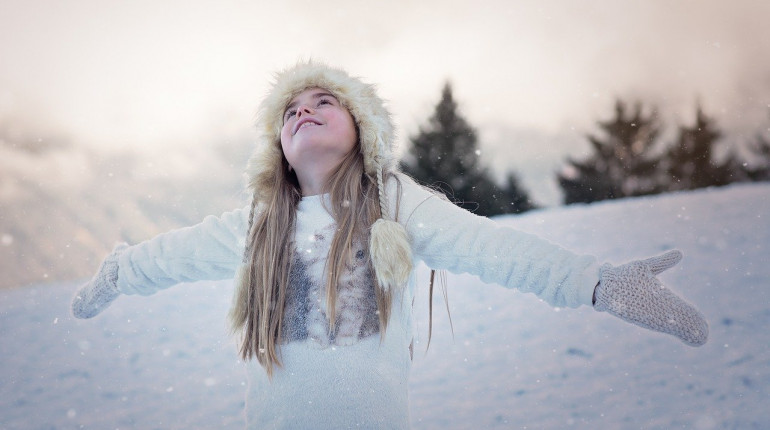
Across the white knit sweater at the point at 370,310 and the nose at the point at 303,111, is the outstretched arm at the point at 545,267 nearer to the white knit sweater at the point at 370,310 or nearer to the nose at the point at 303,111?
the white knit sweater at the point at 370,310

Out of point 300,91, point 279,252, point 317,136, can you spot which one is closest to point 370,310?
point 279,252

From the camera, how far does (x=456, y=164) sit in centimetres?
944

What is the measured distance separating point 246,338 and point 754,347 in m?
2.79

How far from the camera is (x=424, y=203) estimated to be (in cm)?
173

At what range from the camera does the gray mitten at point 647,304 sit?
1.33 meters

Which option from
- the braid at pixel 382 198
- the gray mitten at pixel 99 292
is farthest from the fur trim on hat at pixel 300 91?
the gray mitten at pixel 99 292

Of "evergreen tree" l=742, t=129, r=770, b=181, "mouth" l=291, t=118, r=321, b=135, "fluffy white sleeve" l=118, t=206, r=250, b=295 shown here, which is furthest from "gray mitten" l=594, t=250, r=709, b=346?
"evergreen tree" l=742, t=129, r=770, b=181

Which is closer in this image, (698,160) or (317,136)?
(317,136)

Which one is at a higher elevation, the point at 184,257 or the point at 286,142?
the point at 286,142

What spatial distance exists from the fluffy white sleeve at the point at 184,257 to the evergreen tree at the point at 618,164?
8.22 meters

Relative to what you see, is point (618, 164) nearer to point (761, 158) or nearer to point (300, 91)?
point (761, 158)

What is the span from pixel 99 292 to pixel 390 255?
1.32 m

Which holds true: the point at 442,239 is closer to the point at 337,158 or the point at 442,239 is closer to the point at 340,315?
the point at 340,315

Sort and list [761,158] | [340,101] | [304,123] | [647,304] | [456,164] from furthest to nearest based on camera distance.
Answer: [456,164]
[761,158]
[340,101]
[304,123]
[647,304]
